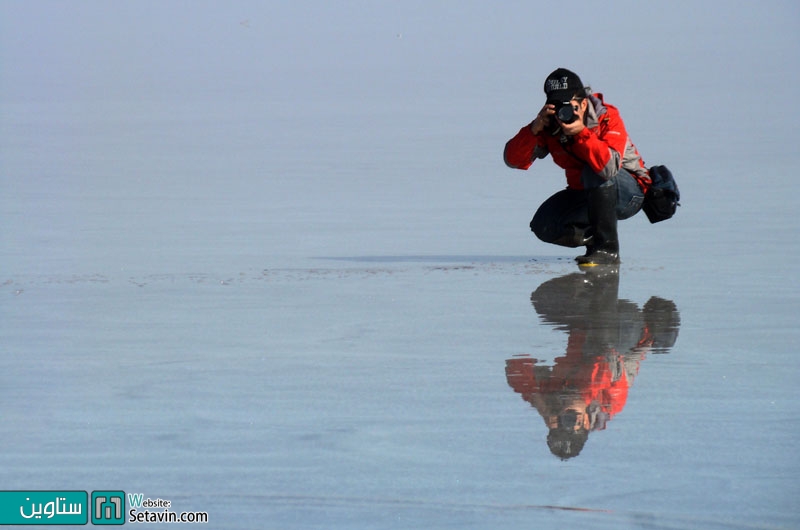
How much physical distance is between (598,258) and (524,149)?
1.90ft

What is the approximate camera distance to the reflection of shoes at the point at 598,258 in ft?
22.9

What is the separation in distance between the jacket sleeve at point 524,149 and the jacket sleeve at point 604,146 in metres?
0.18

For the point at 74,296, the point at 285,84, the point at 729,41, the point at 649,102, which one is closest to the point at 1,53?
the point at 285,84

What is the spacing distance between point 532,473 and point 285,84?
638 inches

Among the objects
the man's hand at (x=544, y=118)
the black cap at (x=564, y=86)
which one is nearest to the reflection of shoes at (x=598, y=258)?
the man's hand at (x=544, y=118)

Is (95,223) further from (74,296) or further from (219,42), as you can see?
(219,42)

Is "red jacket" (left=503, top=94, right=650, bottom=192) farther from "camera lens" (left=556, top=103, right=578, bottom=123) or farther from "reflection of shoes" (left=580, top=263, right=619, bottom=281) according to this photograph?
"reflection of shoes" (left=580, top=263, right=619, bottom=281)

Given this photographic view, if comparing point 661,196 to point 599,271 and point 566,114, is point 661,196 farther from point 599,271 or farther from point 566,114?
point 566,114

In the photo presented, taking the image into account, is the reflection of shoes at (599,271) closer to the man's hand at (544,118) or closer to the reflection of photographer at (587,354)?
the reflection of photographer at (587,354)

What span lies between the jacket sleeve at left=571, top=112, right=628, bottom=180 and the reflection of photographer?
47 centimetres

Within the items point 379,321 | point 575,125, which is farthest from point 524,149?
point 379,321

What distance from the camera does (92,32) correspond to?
3011 cm

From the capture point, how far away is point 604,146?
6.78m

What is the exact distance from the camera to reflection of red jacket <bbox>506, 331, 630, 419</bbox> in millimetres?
4398
